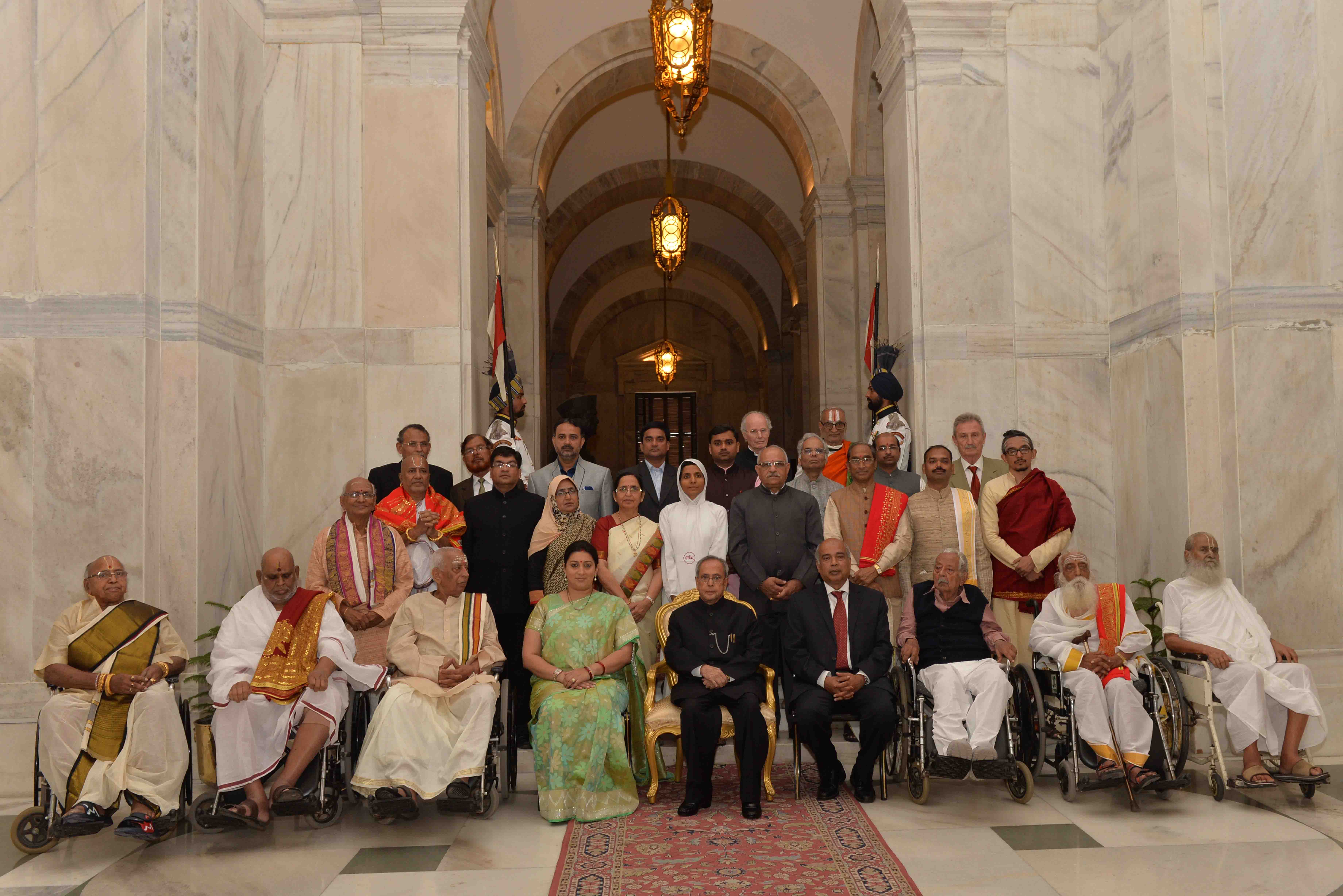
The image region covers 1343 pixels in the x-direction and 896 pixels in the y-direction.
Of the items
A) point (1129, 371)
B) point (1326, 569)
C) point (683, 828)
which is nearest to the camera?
point (683, 828)

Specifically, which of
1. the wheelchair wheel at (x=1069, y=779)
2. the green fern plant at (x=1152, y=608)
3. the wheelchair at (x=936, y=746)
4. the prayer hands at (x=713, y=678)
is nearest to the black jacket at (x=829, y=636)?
the wheelchair at (x=936, y=746)

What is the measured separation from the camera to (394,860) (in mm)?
4973

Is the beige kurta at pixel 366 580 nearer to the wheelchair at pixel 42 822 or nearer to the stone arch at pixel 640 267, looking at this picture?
the wheelchair at pixel 42 822

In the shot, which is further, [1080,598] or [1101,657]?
[1080,598]

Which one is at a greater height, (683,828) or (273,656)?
(273,656)

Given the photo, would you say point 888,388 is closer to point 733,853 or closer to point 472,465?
point 472,465

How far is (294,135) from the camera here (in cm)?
785

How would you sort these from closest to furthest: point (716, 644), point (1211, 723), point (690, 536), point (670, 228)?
point (1211, 723)
point (716, 644)
point (690, 536)
point (670, 228)

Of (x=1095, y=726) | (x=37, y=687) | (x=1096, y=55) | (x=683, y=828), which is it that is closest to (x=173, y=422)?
(x=37, y=687)

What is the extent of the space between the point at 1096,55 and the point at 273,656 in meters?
6.70

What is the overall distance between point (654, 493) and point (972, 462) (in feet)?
6.50

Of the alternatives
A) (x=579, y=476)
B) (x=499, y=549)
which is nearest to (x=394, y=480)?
(x=499, y=549)

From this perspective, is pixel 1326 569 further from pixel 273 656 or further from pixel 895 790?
pixel 273 656

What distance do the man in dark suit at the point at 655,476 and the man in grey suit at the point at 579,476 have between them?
0.68 ft
